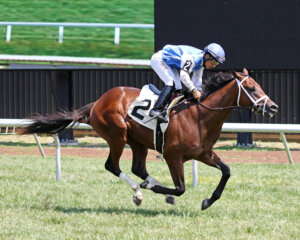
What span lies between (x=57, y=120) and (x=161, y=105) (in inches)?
70.5

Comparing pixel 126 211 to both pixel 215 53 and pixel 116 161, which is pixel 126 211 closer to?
pixel 116 161

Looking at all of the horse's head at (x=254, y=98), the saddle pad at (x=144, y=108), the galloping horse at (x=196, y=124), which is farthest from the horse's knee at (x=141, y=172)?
the horse's head at (x=254, y=98)

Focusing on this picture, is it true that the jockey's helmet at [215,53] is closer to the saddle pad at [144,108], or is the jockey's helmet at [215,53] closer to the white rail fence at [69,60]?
the saddle pad at [144,108]

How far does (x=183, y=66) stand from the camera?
24.2 feet

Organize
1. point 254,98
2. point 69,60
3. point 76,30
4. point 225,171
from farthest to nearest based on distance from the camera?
point 76,30
point 69,60
point 225,171
point 254,98

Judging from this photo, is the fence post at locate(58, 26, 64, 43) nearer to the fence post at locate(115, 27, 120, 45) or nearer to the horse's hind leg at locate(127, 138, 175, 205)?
the fence post at locate(115, 27, 120, 45)

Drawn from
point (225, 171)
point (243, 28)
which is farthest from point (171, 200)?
point (243, 28)

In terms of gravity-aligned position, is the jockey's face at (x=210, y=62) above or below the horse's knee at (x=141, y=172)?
above

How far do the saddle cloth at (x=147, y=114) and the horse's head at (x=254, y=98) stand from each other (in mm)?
729

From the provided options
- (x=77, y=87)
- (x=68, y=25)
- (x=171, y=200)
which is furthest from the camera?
(x=68, y=25)

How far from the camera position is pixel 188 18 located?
1404 centimetres

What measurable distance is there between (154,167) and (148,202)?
377 centimetres

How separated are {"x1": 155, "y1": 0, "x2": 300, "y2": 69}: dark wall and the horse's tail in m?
5.87

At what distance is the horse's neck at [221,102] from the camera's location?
24.1ft
